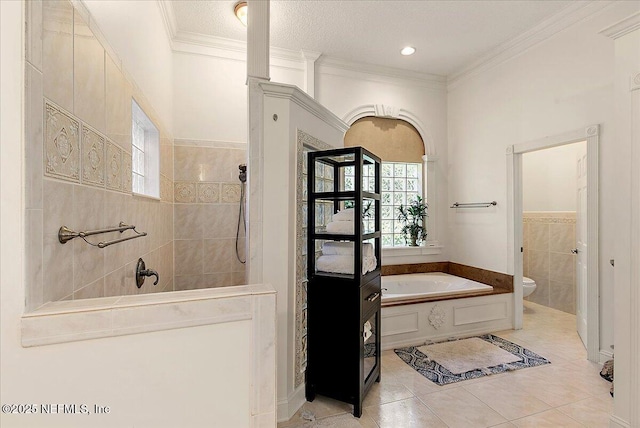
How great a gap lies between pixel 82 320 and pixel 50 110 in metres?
0.64

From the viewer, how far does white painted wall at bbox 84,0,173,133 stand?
149cm

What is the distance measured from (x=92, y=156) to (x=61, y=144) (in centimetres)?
26

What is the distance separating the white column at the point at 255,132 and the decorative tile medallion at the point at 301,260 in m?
0.26

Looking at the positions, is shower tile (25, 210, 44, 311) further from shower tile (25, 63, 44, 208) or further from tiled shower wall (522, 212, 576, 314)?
tiled shower wall (522, 212, 576, 314)

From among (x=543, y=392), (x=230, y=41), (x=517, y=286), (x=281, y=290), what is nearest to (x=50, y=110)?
(x=281, y=290)

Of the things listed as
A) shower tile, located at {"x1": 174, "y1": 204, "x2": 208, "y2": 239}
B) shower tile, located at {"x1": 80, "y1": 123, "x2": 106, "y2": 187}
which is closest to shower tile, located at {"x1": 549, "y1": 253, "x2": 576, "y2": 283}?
shower tile, located at {"x1": 174, "y1": 204, "x2": 208, "y2": 239}

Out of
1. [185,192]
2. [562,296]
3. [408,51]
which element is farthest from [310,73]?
[562,296]

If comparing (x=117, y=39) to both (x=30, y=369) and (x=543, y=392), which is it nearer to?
(x=30, y=369)

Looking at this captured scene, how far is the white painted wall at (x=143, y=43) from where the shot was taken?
149cm

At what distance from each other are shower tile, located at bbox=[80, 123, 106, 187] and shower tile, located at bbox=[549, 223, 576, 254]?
5.02m

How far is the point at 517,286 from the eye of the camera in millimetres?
3480

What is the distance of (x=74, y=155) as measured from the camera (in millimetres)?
1123

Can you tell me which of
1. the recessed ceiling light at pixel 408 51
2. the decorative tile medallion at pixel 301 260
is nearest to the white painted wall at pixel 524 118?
the recessed ceiling light at pixel 408 51

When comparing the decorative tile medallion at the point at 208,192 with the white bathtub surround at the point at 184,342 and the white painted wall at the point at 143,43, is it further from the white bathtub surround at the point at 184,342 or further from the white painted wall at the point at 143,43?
the white bathtub surround at the point at 184,342
